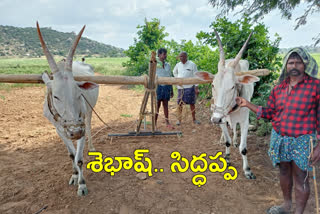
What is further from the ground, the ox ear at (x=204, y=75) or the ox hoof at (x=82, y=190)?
the ox ear at (x=204, y=75)

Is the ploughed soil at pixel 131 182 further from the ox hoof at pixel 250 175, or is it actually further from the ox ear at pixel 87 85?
the ox ear at pixel 87 85

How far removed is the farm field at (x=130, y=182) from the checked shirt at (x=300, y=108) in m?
1.24

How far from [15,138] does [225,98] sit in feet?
17.2

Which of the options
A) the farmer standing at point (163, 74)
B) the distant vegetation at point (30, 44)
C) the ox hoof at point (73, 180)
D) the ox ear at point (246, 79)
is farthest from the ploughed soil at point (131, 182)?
the distant vegetation at point (30, 44)

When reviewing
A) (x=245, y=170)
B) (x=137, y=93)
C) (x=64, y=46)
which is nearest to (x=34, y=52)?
(x=64, y=46)

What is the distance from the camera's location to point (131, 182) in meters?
3.52

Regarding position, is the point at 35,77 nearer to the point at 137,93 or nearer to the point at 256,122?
the point at 256,122

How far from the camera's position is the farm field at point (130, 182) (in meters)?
2.92

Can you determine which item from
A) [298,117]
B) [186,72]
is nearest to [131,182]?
[298,117]

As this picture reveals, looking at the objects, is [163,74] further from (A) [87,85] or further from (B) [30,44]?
(B) [30,44]

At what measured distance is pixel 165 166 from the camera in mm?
4027

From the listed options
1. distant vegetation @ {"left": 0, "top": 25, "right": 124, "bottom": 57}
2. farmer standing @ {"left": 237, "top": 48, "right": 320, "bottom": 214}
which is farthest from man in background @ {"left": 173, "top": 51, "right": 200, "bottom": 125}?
distant vegetation @ {"left": 0, "top": 25, "right": 124, "bottom": 57}

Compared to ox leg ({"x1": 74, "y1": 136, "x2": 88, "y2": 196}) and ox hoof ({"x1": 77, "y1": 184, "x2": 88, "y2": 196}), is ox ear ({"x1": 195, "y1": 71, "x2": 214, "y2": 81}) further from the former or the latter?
ox hoof ({"x1": 77, "y1": 184, "x2": 88, "y2": 196})

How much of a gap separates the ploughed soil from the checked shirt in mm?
1243
